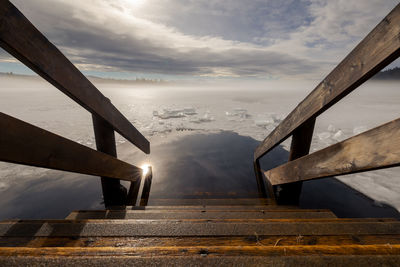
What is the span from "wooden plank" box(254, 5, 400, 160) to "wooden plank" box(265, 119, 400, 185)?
1.00 ft

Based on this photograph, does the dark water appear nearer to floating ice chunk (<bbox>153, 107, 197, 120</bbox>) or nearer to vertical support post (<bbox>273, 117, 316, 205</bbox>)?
vertical support post (<bbox>273, 117, 316, 205</bbox>)

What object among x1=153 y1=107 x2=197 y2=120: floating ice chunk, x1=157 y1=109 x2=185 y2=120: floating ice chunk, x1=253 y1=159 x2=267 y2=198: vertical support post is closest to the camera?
x1=253 y1=159 x2=267 y2=198: vertical support post

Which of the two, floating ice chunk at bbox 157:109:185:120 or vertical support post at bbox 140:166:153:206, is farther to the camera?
floating ice chunk at bbox 157:109:185:120

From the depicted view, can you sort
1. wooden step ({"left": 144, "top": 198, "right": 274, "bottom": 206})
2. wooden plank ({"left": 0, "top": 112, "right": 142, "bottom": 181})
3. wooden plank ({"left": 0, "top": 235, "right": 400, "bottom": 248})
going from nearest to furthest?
wooden plank ({"left": 0, "top": 112, "right": 142, "bottom": 181}) → wooden plank ({"left": 0, "top": 235, "right": 400, "bottom": 248}) → wooden step ({"left": 144, "top": 198, "right": 274, "bottom": 206})

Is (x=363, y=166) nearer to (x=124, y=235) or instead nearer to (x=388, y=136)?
(x=388, y=136)

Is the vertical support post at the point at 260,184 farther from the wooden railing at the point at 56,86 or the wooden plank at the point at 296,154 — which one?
the wooden railing at the point at 56,86

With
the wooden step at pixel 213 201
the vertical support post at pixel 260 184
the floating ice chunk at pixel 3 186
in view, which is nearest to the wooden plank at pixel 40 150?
the wooden step at pixel 213 201

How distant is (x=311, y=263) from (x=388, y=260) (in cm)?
31

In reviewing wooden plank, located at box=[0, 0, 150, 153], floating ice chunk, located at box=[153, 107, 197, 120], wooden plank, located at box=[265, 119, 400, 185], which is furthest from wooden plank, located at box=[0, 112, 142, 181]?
floating ice chunk, located at box=[153, 107, 197, 120]

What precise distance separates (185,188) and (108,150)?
2211 millimetres

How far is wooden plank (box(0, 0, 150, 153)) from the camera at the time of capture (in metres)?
0.86

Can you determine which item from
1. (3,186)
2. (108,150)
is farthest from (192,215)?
(3,186)

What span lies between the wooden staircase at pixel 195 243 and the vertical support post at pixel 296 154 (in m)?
0.93

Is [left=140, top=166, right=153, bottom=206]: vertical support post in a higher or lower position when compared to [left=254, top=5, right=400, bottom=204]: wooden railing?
lower
